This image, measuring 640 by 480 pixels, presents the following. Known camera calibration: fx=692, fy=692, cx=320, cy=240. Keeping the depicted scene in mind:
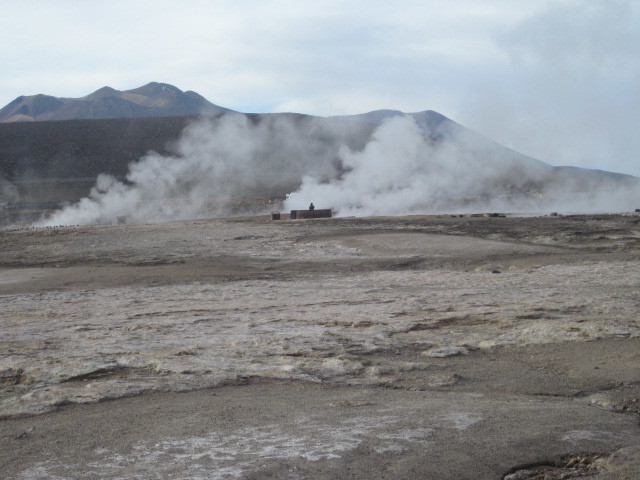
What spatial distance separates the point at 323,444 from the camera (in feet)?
15.5

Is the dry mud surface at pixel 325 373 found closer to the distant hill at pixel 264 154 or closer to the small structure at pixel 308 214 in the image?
the small structure at pixel 308 214

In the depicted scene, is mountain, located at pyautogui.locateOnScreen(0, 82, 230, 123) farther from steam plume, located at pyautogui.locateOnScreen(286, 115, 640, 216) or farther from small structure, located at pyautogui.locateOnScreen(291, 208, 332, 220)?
small structure, located at pyautogui.locateOnScreen(291, 208, 332, 220)

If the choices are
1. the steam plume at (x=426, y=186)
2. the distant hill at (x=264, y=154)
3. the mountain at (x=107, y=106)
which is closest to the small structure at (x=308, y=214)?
the steam plume at (x=426, y=186)

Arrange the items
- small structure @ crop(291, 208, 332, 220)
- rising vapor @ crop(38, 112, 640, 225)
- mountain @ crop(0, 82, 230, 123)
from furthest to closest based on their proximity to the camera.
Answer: mountain @ crop(0, 82, 230, 123), rising vapor @ crop(38, 112, 640, 225), small structure @ crop(291, 208, 332, 220)

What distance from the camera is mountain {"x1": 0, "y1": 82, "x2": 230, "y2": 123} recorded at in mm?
111000

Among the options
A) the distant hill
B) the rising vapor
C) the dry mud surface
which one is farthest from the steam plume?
the dry mud surface

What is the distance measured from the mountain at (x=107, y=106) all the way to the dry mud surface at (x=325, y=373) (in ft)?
325

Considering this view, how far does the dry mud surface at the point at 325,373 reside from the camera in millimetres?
4543

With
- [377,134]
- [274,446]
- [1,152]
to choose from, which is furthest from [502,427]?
[1,152]

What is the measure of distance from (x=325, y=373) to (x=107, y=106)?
11432 centimetres

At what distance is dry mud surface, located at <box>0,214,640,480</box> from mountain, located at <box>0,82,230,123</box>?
3906 inches

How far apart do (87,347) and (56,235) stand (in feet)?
60.6

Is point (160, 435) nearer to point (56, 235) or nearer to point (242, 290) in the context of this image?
point (242, 290)

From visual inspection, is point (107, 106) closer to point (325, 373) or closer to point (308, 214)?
point (308, 214)
